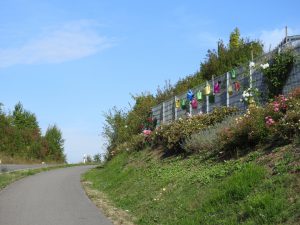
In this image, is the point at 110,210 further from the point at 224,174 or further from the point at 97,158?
the point at 97,158

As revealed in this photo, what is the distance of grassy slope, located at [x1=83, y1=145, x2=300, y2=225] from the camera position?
7777mm

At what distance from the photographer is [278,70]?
48.0ft

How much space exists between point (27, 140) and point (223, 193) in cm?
5161

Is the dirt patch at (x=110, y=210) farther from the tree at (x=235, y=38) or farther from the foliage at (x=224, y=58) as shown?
the tree at (x=235, y=38)

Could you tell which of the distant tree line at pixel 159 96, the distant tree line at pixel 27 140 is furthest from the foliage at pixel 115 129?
the distant tree line at pixel 27 140

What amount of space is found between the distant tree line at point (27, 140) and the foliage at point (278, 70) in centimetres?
4205

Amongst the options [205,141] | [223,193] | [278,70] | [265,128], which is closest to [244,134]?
[265,128]

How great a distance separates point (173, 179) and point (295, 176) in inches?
195

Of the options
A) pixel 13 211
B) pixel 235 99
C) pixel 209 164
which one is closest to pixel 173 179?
pixel 209 164

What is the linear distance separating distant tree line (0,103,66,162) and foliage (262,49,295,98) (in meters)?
42.0

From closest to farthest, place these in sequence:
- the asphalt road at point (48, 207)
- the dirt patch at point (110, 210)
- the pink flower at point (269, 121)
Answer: the pink flower at point (269, 121), the dirt patch at point (110, 210), the asphalt road at point (48, 207)

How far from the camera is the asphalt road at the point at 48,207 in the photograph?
11836 millimetres

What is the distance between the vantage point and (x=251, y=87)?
52.9 feet

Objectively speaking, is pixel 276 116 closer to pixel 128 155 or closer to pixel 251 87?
pixel 251 87
